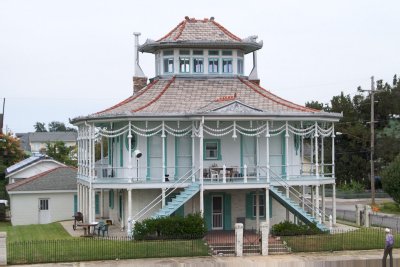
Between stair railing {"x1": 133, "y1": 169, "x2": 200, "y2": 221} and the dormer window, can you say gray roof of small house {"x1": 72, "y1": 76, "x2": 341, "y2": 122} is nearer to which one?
the dormer window

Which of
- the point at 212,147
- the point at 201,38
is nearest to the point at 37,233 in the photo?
the point at 212,147

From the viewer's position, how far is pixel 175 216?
38312 millimetres

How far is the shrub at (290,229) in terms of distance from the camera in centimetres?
3881

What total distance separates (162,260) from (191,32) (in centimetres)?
1658

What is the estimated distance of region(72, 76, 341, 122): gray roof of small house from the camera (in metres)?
40.4

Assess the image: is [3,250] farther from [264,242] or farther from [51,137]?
[51,137]

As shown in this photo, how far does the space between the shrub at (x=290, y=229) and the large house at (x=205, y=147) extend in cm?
56

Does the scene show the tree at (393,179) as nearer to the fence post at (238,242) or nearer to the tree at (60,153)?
the fence post at (238,242)

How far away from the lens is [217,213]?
42.2 meters

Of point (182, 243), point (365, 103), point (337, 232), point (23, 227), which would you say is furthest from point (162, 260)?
point (365, 103)

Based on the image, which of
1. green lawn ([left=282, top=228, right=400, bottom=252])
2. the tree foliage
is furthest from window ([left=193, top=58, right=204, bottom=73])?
the tree foliage

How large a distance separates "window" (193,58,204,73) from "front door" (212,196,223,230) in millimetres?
7880

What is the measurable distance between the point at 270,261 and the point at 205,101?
11999 mm

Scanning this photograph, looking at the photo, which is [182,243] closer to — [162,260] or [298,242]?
[162,260]
